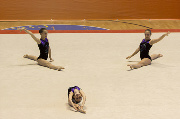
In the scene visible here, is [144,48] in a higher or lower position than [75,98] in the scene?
higher

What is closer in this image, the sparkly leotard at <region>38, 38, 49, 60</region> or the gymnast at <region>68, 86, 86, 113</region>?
the gymnast at <region>68, 86, 86, 113</region>

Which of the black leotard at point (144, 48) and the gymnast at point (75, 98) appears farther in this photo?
the black leotard at point (144, 48)

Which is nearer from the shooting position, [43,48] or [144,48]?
[43,48]

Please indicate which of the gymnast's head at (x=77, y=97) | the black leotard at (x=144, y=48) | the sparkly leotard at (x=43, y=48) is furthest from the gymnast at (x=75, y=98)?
the black leotard at (x=144, y=48)

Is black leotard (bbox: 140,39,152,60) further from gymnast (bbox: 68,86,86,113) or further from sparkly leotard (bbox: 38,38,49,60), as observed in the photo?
gymnast (bbox: 68,86,86,113)

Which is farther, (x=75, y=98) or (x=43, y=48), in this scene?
(x=43, y=48)

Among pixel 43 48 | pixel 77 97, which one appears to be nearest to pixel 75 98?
pixel 77 97

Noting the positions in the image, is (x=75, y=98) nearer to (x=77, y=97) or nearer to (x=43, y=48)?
(x=77, y=97)

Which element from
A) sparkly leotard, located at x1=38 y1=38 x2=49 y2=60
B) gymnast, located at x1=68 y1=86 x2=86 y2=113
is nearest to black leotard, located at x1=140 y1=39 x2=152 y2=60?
sparkly leotard, located at x1=38 y1=38 x2=49 y2=60

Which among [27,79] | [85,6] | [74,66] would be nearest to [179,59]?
[74,66]

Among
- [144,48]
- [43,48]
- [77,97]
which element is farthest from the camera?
[144,48]

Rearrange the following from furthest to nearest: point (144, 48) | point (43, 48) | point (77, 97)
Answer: point (144, 48) → point (43, 48) → point (77, 97)

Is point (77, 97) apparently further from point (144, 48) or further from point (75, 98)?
point (144, 48)

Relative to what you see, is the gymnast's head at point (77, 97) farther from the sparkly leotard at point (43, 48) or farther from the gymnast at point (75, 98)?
the sparkly leotard at point (43, 48)
